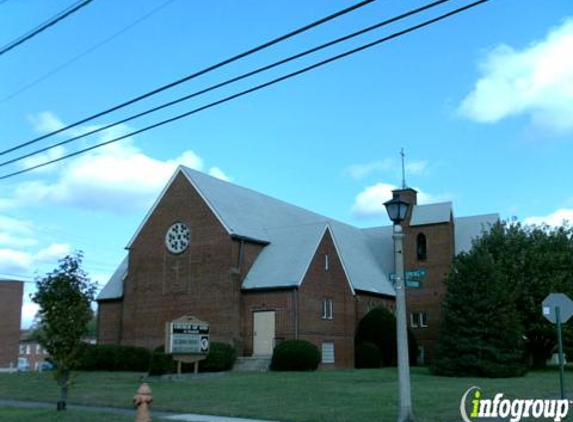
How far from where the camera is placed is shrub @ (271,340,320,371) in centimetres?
3522

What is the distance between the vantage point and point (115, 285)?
154ft

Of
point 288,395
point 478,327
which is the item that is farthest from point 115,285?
point 288,395

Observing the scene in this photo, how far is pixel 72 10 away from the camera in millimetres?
13883

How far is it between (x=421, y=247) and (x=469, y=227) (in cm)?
631

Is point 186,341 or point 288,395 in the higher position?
point 186,341

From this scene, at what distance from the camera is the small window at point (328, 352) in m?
40.0

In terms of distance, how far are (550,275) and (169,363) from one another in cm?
2361

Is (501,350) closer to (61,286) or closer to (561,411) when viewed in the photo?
(561,411)

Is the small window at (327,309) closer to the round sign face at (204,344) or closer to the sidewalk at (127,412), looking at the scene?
the round sign face at (204,344)

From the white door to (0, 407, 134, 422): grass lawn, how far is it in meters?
20.1

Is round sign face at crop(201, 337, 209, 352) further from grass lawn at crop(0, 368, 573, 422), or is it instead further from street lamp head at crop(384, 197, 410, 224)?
street lamp head at crop(384, 197, 410, 224)

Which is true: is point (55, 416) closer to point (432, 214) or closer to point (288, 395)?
point (288, 395)

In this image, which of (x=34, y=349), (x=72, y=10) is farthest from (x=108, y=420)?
(x=34, y=349)

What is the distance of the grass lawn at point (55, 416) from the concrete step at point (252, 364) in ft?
59.3
